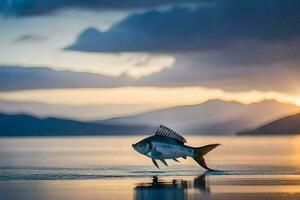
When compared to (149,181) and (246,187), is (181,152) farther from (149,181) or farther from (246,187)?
(246,187)

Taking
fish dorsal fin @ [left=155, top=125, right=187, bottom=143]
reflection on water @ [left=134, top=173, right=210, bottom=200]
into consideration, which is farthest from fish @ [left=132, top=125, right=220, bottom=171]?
reflection on water @ [left=134, top=173, right=210, bottom=200]

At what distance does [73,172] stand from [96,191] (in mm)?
9745

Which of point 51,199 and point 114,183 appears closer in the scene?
point 51,199

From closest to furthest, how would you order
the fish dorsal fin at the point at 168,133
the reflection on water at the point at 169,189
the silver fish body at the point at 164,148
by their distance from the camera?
the reflection on water at the point at 169,189, the fish dorsal fin at the point at 168,133, the silver fish body at the point at 164,148

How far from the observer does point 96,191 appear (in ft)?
94.0

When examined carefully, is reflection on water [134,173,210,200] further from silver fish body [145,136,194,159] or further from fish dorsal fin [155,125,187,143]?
fish dorsal fin [155,125,187,143]

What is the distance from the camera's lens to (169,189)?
28984 mm

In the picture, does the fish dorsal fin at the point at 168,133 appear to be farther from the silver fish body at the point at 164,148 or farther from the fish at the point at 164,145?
the silver fish body at the point at 164,148

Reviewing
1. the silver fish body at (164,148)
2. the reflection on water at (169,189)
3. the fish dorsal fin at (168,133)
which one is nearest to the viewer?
the reflection on water at (169,189)

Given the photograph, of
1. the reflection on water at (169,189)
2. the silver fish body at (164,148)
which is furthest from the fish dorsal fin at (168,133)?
the reflection on water at (169,189)

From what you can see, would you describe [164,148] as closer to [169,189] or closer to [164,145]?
[164,145]

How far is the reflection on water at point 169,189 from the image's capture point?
26.8 metres

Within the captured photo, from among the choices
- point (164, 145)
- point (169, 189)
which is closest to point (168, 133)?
point (164, 145)

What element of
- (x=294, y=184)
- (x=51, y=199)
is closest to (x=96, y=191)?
(x=51, y=199)
